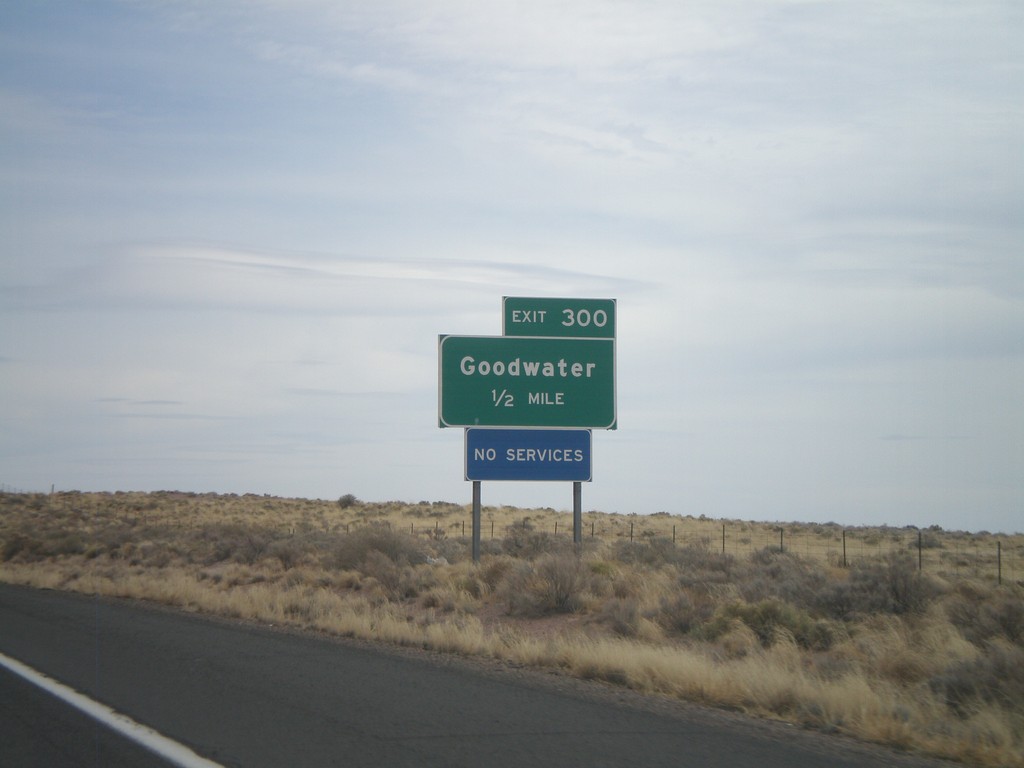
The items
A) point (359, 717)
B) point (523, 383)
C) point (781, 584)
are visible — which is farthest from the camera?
point (523, 383)

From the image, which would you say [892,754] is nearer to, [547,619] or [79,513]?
[547,619]

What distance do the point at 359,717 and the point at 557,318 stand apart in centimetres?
1661

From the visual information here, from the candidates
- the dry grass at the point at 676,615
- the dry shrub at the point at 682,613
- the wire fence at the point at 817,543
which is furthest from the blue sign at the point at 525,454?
the dry shrub at the point at 682,613

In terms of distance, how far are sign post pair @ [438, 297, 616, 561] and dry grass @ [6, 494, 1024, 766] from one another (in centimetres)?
241

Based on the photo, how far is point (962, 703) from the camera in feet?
33.3

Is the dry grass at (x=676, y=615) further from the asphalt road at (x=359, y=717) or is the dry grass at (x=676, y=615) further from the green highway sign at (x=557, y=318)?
the green highway sign at (x=557, y=318)

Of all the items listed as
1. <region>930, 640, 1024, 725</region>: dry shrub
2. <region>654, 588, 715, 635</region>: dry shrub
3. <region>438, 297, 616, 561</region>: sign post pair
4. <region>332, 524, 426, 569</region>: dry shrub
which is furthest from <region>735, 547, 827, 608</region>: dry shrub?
<region>332, 524, 426, 569</region>: dry shrub

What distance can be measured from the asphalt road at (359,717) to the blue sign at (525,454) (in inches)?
413

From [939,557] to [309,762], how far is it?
125 feet

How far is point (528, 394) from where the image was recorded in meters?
24.4

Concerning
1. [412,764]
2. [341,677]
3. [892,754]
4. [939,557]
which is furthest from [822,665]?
[939,557]

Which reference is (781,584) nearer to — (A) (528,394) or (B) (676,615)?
(B) (676,615)

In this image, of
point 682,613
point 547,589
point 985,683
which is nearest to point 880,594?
point 682,613

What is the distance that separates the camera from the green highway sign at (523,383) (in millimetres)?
24250
